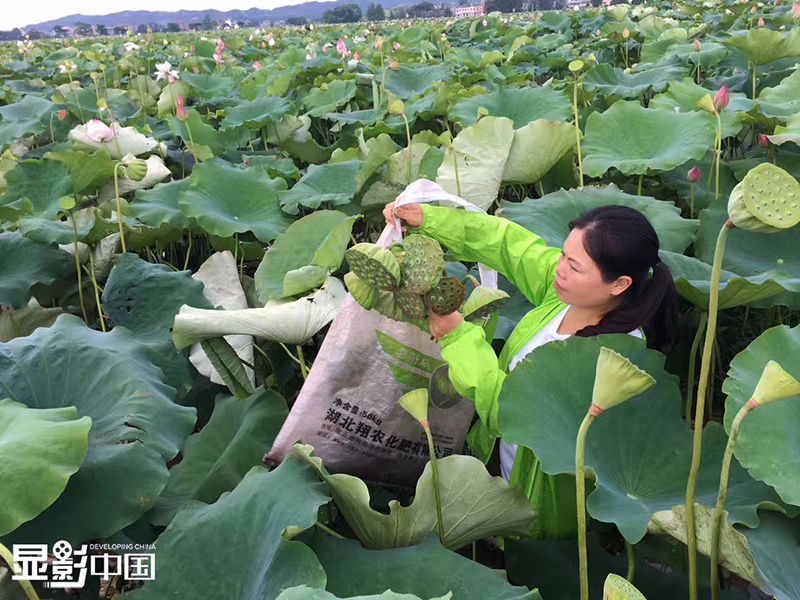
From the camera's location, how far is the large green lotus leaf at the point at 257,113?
117 inches

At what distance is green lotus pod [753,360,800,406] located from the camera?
2.24ft

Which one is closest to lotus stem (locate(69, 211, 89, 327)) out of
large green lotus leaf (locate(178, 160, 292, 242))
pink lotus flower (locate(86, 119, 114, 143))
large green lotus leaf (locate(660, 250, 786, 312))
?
large green lotus leaf (locate(178, 160, 292, 242))

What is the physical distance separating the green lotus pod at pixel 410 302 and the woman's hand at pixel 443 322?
0.06 meters

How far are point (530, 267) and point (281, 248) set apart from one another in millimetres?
676

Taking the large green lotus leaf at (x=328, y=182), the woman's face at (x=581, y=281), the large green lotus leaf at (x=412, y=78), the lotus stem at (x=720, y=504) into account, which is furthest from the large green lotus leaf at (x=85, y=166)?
the large green lotus leaf at (x=412, y=78)

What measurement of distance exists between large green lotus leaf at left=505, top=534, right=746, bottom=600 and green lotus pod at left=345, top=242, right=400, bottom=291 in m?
0.46

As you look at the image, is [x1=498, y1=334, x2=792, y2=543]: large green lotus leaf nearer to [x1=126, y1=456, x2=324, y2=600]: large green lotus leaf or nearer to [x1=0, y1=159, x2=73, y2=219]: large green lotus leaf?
[x1=126, y1=456, x2=324, y2=600]: large green lotus leaf

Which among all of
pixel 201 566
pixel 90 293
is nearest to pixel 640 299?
pixel 201 566

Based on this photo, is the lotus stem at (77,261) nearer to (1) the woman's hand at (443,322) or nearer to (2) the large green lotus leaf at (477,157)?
(2) the large green lotus leaf at (477,157)

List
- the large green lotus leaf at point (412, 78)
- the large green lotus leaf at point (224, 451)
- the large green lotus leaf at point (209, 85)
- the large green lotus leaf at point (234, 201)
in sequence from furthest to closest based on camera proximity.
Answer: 1. the large green lotus leaf at point (209, 85)
2. the large green lotus leaf at point (412, 78)
3. the large green lotus leaf at point (234, 201)
4. the large green lotus leaf at point (224, 451)

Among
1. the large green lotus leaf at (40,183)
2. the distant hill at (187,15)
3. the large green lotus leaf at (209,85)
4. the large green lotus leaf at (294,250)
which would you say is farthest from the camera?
the distant hill at (187,15)

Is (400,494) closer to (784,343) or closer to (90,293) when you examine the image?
(784,343)

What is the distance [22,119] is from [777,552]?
3.64 meters

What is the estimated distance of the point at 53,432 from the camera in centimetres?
98
